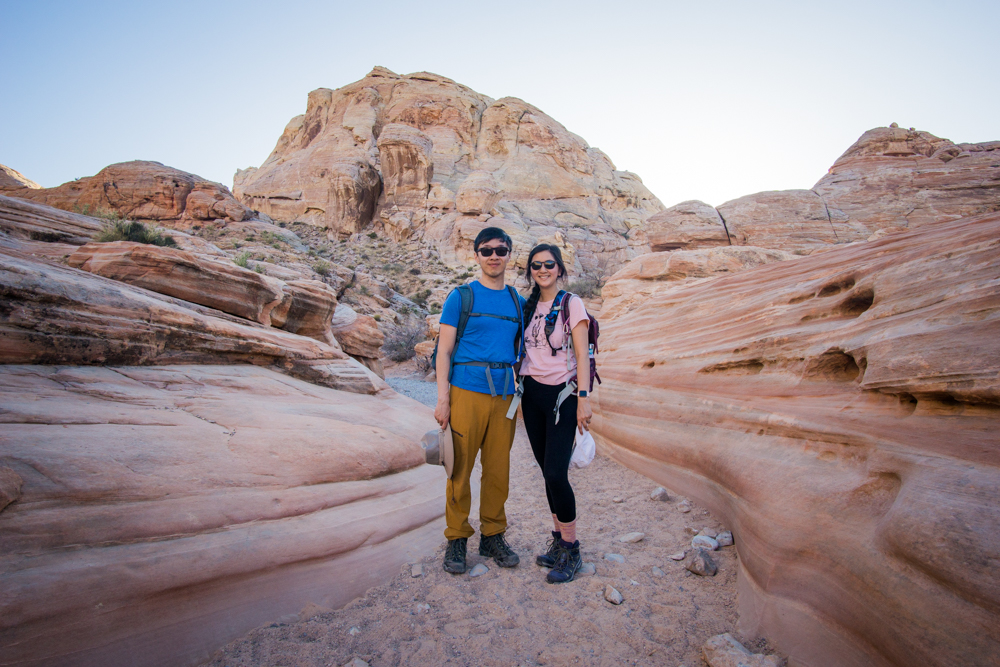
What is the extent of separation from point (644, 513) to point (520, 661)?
1919mm

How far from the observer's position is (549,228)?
34.5m

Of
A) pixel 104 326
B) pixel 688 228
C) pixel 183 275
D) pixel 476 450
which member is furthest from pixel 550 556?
pixel 688 228

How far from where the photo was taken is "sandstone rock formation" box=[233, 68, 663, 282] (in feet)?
106

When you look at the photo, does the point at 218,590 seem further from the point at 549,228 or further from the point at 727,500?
the point at 549,228

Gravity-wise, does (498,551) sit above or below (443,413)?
below

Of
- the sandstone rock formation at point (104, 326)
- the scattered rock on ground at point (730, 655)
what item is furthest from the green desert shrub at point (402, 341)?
the scattered rock on ground at point (730, 655)

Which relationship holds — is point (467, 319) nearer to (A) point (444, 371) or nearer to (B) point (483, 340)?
(B) point (483, 340)

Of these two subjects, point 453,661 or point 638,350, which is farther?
point 638,350

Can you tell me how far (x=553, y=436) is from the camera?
8.68 ft

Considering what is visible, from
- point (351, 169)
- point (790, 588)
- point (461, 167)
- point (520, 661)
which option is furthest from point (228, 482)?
point (461, 167)

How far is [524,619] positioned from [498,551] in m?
0.58

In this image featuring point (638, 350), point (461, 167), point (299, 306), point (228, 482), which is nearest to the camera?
point (228, 482)

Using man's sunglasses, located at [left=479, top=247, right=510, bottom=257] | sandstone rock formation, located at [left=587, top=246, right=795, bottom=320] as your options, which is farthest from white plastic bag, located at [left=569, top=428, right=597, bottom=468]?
sandstone rock formation, located at [left=587, top=246, right=795, bottom=320]

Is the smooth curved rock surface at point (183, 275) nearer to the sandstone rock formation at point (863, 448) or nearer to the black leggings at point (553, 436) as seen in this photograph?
the black leggings at point (553, 436)
